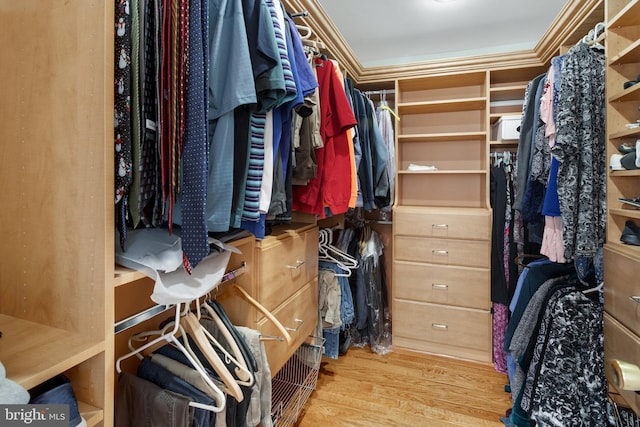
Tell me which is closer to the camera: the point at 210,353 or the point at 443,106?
the point at 210,353

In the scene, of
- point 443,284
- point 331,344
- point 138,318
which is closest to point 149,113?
point 138,318

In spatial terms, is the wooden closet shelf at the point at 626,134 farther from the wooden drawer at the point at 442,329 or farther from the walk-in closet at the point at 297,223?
the wooden drawer at the point at 442,329

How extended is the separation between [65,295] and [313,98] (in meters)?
1.00

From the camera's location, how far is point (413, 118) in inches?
110

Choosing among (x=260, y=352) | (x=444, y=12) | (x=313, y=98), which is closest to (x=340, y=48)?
(x=444, y=12)

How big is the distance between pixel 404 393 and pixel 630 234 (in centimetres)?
141

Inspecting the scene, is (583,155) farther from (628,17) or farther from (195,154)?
(195,154)

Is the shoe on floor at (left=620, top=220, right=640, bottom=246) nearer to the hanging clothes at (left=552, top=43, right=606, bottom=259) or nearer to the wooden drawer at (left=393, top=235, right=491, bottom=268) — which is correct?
the hanging clothes at (left=552, top=43, right=606, bottom=259)

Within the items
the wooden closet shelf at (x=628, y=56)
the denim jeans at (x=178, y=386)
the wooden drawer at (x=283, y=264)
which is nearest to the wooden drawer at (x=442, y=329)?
the wooden drawer at (x=283, y=264)

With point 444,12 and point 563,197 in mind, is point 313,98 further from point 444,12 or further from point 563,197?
point 444,12

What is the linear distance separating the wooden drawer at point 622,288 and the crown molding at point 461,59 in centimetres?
119

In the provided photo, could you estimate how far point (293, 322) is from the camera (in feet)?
5.11

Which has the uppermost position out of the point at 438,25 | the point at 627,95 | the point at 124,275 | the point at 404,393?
the point at 438,25

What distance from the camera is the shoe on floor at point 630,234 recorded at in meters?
1.14
